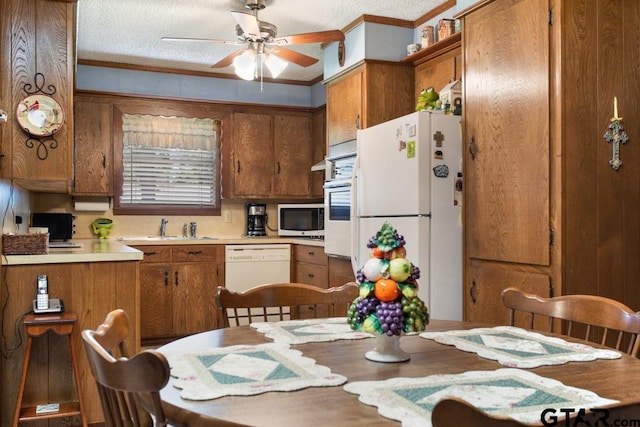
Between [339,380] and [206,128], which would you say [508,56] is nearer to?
[339,380]

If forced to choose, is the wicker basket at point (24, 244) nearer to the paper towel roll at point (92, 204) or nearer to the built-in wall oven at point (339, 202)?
the built-in wall oven at point (339, 202)

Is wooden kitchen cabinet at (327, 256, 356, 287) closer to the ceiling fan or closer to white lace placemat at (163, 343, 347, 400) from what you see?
the ceiling fan

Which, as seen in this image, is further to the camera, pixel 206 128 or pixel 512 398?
pixel 206 128

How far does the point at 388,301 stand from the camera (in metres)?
1.32

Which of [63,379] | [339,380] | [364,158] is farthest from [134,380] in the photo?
[364,158]

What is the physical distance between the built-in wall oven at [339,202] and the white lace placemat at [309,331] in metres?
2.41

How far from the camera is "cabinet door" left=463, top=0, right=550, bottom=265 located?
8.75ft

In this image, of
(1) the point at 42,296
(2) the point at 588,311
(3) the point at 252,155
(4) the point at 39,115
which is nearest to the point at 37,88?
(4) the point at 39,115

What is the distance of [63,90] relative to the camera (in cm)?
301

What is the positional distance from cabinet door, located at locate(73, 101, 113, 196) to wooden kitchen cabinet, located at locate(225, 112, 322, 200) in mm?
1123

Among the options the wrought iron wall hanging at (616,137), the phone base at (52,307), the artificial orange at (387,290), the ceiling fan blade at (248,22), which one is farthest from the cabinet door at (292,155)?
the artificial orange at (387,290)

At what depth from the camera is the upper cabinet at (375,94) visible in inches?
169

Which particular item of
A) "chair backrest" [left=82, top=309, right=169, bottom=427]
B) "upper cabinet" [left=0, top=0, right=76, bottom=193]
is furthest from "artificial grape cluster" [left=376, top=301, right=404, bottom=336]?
"upper cabinet" [left=0, top=0, right=76, bottom=193]

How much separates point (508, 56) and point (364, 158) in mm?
1212
